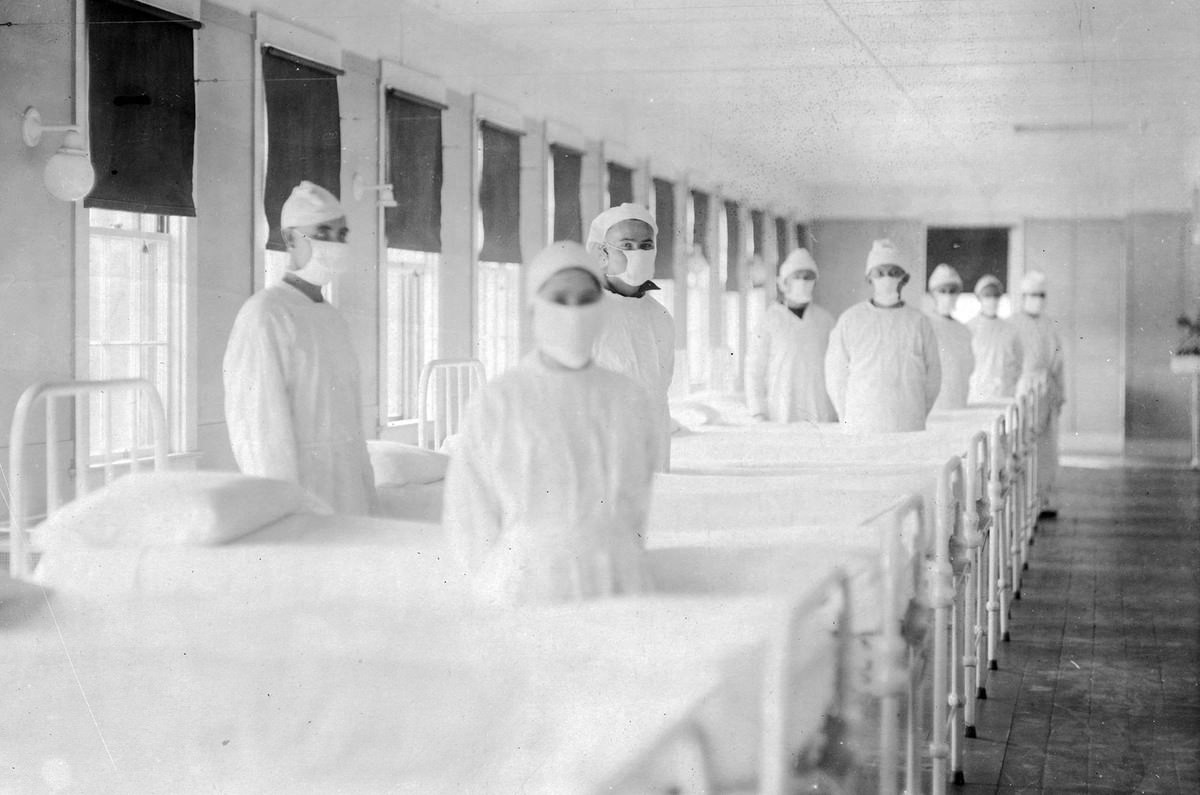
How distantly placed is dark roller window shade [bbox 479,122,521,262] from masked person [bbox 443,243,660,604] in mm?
176

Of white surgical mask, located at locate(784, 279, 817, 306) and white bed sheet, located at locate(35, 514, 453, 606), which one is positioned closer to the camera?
white bed sheet, located at locate(35, 514, 453, 606)

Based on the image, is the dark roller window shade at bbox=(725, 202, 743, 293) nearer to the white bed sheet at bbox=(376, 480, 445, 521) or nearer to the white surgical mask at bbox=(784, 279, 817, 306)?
the white surgical mask at bbox=(784, 279, 817, 306)

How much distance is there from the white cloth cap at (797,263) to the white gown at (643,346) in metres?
0.41

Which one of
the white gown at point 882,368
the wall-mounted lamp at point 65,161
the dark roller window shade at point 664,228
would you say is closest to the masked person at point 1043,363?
the white gown at point 882,368

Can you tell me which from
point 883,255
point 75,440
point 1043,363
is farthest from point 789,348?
point 1043,363

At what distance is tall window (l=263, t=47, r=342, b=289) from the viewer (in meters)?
2.19

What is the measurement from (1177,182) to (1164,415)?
3.47ft

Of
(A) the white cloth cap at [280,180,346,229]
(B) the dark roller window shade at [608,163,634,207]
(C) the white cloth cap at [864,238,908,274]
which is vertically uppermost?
(B) the dark roller window shade at [608,163,634,207]

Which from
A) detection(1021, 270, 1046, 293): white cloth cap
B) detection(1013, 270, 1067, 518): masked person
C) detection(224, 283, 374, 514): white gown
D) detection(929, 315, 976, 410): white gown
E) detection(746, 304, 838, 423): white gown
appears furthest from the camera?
detection(929, 315, 976, 410): white gown

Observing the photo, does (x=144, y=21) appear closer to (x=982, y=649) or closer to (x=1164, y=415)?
(x=1164, y=415)

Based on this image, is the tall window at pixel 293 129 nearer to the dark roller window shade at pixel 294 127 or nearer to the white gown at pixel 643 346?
the dark roller window shade at pixel 294 127

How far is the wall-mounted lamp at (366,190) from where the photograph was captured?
88.2 inches

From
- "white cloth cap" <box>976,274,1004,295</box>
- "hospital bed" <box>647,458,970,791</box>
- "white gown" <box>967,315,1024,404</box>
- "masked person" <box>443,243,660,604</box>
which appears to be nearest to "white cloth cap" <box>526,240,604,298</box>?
"masked person" <box>443,243,660,604</box>

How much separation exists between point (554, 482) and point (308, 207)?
2.10 ft
